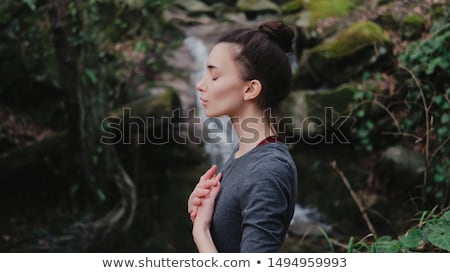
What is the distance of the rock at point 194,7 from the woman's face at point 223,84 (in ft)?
16.7

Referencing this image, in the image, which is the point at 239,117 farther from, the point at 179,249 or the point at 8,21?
the point at 8,21

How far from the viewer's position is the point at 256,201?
2.55 ft

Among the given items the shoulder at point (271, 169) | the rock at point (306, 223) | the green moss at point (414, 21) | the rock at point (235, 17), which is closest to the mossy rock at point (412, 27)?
the green moss at point (414, 21)

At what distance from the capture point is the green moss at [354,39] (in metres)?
3.49

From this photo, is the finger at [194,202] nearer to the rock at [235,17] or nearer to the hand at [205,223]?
the hand at [205,223]

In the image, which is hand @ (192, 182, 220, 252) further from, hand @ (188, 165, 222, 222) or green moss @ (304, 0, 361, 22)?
green moss @ (304, 0, 361, 22)

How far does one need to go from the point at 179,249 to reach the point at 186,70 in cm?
194

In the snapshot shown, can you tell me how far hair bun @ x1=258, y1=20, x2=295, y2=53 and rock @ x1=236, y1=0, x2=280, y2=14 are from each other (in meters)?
4.93

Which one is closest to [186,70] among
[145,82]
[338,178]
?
[145,82]

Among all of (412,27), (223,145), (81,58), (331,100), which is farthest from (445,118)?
(81,58)

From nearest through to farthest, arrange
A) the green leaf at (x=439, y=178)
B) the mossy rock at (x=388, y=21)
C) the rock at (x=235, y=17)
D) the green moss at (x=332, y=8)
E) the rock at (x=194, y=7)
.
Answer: the green leaf at (x=439, y=178), the mossy rock at (x=388, y=21), the green moss at (x=332, y=8), the rock at (x=235, y=17), the rock at (x=194, y=7)

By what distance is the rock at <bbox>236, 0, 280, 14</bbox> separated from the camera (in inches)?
225

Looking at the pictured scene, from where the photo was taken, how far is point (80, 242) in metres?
3.00

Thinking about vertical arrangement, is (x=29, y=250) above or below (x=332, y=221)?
above
